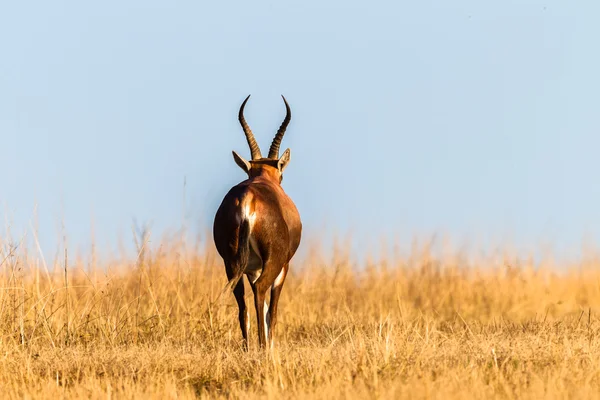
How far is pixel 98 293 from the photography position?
11.6 m

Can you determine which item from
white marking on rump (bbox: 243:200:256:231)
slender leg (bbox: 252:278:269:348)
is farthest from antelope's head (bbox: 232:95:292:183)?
slender leg (bbox: 252:278:269:348)

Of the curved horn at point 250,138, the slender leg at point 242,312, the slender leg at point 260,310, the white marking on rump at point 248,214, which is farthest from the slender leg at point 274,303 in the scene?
the curved horn at point 250,138

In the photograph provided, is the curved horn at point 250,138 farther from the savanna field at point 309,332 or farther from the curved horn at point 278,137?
the savanna field at point 309,332

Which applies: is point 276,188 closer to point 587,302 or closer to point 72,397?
point 72,397

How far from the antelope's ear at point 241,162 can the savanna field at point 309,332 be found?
1591 mm

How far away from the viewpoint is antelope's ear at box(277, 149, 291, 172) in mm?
11242

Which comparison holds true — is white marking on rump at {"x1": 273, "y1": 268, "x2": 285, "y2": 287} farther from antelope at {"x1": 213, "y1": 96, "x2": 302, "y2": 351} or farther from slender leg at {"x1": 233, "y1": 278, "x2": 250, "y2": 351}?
slender leg at {"x1": 233, "y1": 278, "x2": 250, "y2": 351}

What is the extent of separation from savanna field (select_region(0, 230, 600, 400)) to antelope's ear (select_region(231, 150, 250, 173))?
159cm

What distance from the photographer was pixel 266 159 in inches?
446

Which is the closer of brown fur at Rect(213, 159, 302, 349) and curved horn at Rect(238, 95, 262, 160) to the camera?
brown fur at Rect(213, 159, 302, 349)

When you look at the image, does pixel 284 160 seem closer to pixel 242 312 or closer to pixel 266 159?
pixel 266 159

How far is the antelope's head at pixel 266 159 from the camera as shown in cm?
1113

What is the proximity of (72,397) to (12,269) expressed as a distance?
4.19 m

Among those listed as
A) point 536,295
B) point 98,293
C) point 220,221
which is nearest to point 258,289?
point 220,221
